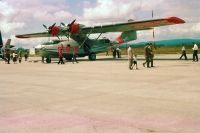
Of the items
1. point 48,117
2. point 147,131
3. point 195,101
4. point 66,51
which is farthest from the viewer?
point 66,51

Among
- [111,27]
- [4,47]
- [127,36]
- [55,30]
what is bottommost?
[4,47]

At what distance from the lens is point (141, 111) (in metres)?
8.23

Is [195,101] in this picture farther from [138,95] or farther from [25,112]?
[25,112]

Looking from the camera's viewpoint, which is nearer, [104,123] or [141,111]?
[104,123]

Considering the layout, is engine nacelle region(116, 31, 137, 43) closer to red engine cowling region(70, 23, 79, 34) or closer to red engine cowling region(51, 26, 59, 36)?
red engine cowling region(70, 23, 79, 34)

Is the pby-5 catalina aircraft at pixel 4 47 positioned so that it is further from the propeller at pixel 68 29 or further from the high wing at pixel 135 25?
the high wing at pixel 135 25

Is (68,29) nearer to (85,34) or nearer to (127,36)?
(85,34)

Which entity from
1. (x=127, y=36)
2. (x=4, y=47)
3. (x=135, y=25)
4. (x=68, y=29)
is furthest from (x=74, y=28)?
(x=4, y=47)

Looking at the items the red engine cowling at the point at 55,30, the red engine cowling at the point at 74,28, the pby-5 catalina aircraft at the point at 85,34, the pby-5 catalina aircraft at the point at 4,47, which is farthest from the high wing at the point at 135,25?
the pby-5 catalina aircraft at the point at 4,47

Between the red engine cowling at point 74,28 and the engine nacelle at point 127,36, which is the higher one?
the red engine cowling at point 74,28

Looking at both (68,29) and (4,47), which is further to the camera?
(4,47)

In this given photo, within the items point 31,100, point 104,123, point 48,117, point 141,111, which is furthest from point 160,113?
point 31,100

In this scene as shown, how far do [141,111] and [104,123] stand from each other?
1431mm

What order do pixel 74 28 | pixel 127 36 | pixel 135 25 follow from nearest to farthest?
pixel 135 25, pixel 74 28, pixel 127 36
